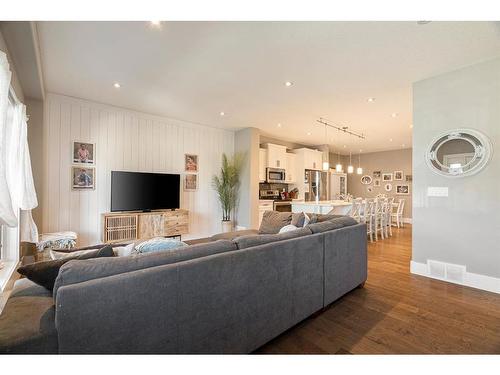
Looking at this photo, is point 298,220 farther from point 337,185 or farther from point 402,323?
point 337,185

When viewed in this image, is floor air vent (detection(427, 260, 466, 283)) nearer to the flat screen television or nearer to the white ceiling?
the white ceiling

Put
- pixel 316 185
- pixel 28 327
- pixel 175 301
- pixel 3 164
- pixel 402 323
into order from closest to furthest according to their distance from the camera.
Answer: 1. pixel 28 327
2. pixel 175 301
3. pixel 3 164
4. pixel 402 323
5. pixel 316 185

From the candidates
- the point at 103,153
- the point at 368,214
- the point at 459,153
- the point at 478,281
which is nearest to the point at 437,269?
the point at 478,281

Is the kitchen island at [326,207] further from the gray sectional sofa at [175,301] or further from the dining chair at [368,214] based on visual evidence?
the gray sectional sofa at [175,301]

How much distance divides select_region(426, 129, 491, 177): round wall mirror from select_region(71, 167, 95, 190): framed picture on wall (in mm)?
5479

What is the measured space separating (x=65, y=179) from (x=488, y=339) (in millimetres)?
5732

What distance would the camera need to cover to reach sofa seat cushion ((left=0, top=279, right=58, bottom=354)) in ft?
3.64

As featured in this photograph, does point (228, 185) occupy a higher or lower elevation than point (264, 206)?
higher

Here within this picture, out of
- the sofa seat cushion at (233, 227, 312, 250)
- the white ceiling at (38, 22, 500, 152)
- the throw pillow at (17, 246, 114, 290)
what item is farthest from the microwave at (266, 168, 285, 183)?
the throw pillow at (17, 246, 114, 290)

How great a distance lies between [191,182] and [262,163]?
2.10 metres

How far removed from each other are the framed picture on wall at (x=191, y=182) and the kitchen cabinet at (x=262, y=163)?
186 centimetres

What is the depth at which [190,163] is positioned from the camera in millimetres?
5762

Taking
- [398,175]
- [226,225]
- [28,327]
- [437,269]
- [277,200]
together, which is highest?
[398,175]
